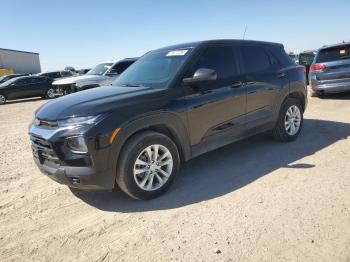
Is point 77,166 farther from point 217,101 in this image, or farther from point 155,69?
point 217,101

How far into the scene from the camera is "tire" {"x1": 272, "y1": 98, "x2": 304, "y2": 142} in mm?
5664

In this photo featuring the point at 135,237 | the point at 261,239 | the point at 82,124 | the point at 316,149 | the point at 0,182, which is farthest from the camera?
the point at 316,149

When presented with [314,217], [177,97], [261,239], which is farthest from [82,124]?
[314,217]

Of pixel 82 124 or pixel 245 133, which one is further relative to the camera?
pixel 245 133

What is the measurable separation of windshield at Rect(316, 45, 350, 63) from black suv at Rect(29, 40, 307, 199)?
5394 mm

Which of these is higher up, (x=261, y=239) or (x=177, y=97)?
(x=177, y=97)

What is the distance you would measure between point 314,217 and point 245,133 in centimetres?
196

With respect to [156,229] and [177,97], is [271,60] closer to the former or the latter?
[177,97]

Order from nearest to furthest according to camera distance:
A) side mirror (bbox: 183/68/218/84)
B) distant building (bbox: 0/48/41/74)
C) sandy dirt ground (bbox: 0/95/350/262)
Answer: sandy dirt ground (bbox: 0/95/350/262)
side mirror (bbox: 183/68/218/84)
distant building (bbox: 0/48/41/74)

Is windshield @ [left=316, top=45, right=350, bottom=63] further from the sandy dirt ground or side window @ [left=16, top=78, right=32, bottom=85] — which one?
side window @ [left=16, top=78, right=32, bottom=85]

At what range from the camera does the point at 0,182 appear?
4.75 m

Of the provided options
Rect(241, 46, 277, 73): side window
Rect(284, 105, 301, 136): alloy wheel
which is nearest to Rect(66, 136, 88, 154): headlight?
Rect(241, 46, 277, 73): side window

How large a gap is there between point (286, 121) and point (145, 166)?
320 cm

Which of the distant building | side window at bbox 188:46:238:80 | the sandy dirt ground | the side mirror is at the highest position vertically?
the distant building
